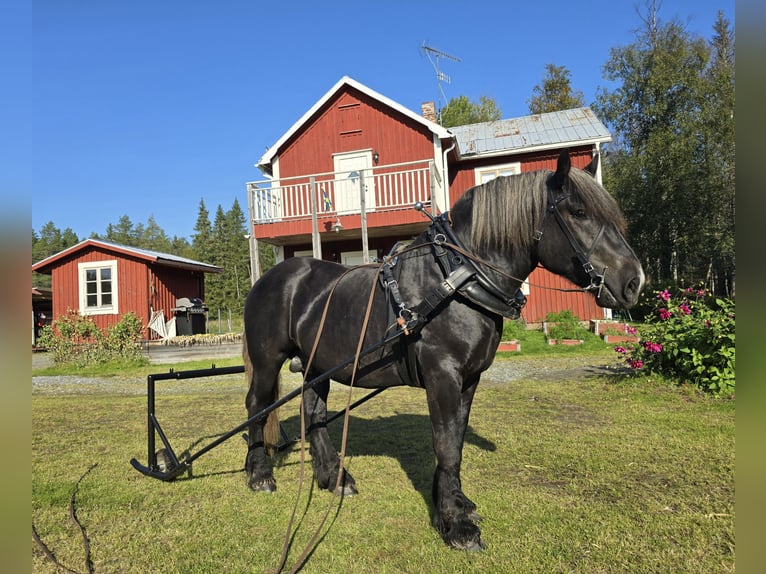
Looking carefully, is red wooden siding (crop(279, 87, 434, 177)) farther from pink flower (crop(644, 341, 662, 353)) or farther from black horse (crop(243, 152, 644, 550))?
black horse (crop(243, 152, 644, 550))

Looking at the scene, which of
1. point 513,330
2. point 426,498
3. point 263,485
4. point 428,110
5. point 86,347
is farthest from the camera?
point 428,110

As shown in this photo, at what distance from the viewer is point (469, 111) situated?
3653cm

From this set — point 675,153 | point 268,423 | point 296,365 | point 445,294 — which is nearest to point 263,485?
point 268,423

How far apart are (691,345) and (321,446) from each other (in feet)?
17.9

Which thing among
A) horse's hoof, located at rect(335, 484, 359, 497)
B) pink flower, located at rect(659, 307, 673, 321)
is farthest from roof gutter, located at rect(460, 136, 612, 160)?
horse's hoof, located at rect(335, 484, 359, 497)

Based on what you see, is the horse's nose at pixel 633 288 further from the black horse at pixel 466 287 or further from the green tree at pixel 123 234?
the green tree at pixel 123 234

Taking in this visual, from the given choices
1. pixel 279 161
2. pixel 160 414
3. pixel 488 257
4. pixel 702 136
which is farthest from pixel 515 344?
pixel 702 136

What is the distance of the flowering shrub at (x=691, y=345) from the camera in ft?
18.5

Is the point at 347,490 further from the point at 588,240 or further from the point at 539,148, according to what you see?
the point at 539,148

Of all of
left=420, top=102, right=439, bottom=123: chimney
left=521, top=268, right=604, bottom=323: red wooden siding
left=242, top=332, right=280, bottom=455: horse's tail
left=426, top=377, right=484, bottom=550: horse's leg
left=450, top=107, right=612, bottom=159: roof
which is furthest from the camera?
left=420, top=102, right=439, bottom=123: chimney

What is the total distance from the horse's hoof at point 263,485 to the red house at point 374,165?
33.6 ft

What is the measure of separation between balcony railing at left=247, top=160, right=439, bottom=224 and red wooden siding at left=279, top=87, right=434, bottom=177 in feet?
2.07

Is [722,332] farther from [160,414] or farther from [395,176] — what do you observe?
[395,176]

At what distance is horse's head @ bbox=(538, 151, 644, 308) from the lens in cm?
236
